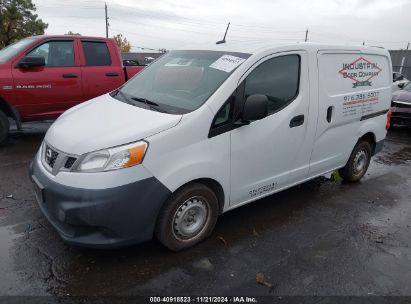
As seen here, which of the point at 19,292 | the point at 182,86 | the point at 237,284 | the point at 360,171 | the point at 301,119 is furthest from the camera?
the point at 360,171

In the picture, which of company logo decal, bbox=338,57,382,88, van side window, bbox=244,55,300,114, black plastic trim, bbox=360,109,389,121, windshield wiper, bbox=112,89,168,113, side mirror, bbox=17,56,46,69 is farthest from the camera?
side mirror, bbox=17,56,46,69

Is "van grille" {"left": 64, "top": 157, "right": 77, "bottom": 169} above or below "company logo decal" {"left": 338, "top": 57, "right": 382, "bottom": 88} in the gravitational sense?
below

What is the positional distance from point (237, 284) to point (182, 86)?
1896 mm

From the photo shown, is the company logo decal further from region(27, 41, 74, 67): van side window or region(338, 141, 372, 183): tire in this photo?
region(27, 41, 74, 67): van side window

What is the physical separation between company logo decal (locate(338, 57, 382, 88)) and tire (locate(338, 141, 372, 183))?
2.97 feet

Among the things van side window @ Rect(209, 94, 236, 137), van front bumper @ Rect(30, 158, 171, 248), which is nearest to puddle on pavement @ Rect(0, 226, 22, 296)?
van front bumper @ Rect(30, 158, 171, 248)

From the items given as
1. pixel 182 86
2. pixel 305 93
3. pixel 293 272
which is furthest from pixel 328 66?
pixel 293 272

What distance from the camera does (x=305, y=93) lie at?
13.1ft

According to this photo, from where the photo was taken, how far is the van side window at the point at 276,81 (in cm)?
359

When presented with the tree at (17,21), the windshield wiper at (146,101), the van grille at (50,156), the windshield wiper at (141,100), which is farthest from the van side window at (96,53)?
the tree at (17,21)

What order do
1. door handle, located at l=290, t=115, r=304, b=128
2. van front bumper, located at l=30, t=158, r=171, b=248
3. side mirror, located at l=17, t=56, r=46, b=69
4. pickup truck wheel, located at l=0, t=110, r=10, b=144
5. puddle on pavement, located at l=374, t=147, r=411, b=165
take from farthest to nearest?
puddle on pavement, located at l=374, t=147, r=411, b=165
pickup truck wheel, located at l=0, t=110, r=10, b=144
side mirror, located at l=17, t=56, r=46, b=69
door handle, located at l=290, t=115, r=304, b=128
van front bumper, located at l=30, t=158, r=171, b=248

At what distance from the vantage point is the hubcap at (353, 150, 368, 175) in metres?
5.30

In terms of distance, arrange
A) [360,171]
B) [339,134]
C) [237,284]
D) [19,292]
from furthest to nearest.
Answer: [360,171]
[339,134]
[237,284]
[19,292]

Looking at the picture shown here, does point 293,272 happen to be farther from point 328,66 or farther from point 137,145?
point 328,66
